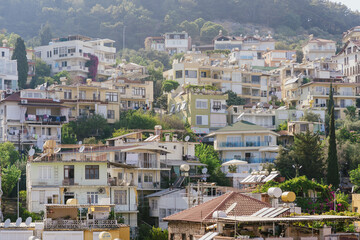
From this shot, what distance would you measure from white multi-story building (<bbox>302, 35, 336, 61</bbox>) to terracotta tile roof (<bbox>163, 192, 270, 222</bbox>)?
91764 millimetres

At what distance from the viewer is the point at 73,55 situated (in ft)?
349

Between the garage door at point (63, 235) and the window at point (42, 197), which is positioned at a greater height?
the window at point (42, 197)

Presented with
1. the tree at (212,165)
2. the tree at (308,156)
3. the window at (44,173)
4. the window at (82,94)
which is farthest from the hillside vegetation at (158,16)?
the window at (44,173)

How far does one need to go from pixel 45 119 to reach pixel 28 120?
60.9 inches

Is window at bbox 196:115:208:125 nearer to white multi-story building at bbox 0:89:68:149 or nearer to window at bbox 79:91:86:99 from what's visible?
window at bbox 79:91:86:99

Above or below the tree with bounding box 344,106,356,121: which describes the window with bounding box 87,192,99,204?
below

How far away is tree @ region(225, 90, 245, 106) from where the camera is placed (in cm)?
9309

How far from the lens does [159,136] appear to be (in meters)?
68.8

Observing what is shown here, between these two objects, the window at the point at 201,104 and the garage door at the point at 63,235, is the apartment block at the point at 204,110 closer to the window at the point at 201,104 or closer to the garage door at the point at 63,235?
the window at the point at 201,104

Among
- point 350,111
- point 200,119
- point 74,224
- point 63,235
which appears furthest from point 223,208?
point 350,111

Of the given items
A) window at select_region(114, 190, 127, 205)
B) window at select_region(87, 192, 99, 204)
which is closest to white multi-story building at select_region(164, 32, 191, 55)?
window at select_region(114, 190, 127, 205)

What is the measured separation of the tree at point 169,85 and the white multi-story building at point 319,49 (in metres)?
43.7

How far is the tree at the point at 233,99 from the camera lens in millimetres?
93088

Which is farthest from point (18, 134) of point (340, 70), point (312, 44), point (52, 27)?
point (52, 27)
